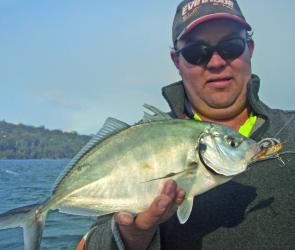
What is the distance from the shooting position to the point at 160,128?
11.2ft

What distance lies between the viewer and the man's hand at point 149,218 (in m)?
3.10

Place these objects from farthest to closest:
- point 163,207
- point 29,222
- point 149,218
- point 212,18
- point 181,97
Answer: point 181,97 → point 212,18 → point 29,222 → point 149,218 → point 163,207

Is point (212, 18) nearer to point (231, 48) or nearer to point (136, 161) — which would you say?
point (231, 48)

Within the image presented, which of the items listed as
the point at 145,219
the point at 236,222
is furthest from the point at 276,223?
the point at 145,219

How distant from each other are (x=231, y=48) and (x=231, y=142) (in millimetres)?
1132

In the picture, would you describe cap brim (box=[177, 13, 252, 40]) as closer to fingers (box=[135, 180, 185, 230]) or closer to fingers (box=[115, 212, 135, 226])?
fingers (box=[135, 180, 185, 230])

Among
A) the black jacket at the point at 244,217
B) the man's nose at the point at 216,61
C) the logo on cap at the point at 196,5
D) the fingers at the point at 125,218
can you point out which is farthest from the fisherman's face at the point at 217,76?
the fingers at the point at 125,218

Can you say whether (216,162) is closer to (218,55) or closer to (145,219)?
(145,219)

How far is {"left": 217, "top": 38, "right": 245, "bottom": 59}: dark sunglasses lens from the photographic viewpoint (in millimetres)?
4133

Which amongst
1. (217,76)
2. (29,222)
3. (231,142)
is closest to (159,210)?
(231,142)

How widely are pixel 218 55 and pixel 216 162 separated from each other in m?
1.31

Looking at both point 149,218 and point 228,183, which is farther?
point 228,183

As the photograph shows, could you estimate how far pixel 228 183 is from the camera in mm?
3922

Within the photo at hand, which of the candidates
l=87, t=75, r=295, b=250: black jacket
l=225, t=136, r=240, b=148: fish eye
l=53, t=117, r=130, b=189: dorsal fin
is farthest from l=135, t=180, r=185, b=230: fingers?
l=53, t=117, r=130, b=189: dorsal fin
